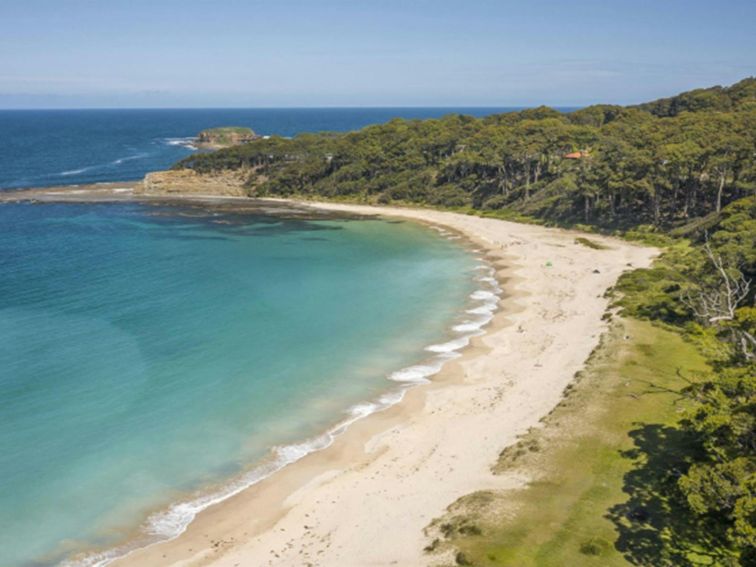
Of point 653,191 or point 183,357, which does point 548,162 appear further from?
point 183,357

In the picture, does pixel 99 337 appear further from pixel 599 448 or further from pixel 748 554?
pixel 748 554

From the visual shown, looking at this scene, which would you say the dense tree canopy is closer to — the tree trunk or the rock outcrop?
the tree trunk

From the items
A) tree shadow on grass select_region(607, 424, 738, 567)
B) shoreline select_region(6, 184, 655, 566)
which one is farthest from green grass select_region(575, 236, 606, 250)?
tree shadow on grass select_region(607, 424, 738, 567)

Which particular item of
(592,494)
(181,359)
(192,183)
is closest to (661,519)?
(592,494)

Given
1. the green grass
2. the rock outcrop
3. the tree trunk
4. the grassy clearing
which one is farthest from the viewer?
the rock outcrop

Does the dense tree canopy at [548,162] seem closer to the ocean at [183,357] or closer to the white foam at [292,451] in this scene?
Result: the ocean at [183,357]

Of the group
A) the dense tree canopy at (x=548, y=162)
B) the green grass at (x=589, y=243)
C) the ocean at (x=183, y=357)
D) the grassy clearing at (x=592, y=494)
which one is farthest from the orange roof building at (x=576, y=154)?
the grassy clearing at (x=592, y=494)

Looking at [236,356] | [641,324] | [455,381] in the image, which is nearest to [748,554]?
[455,381]

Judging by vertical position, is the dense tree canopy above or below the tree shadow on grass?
above
